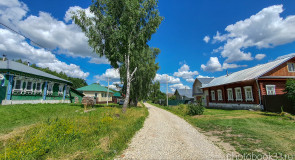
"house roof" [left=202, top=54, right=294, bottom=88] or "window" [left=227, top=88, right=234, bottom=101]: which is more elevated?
"house roof" [left=202, top=54, right=294, bottom=88]

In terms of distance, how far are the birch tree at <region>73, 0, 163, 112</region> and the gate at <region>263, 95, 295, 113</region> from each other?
1471 cm

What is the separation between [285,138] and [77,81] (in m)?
79.2

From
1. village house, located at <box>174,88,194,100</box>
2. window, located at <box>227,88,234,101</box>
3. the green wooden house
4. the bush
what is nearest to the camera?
the green wooden house

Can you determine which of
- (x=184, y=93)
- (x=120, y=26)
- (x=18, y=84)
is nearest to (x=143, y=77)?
(x=120, y=26)

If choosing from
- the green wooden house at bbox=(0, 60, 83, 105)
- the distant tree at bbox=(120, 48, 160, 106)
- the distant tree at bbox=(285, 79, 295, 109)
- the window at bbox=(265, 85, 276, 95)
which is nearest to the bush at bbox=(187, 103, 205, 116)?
the distant tree at bbox=(285, 79, 295, 109)

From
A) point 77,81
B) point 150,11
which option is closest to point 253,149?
point 150,11

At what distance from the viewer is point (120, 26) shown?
14.5 meters

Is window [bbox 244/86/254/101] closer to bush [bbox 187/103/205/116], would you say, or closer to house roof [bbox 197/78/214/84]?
bush [bbox 187/103/205/116]

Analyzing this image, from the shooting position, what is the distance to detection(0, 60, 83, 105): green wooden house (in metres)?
13.9

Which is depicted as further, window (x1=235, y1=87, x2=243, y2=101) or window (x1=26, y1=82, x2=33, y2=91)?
window (x1=235, y1=87, x2=243, y2=101)

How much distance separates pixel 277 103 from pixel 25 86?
28.0 m

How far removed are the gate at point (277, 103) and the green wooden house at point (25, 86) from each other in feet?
89.3

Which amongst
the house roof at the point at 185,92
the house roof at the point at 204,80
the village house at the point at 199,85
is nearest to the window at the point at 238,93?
the village house at the point at 199,85

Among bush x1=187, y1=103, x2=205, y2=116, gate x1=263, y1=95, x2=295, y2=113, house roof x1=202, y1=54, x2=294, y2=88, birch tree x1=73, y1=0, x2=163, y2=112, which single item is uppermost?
birch tree x1=73, y1=0, x2=163, y2=112
